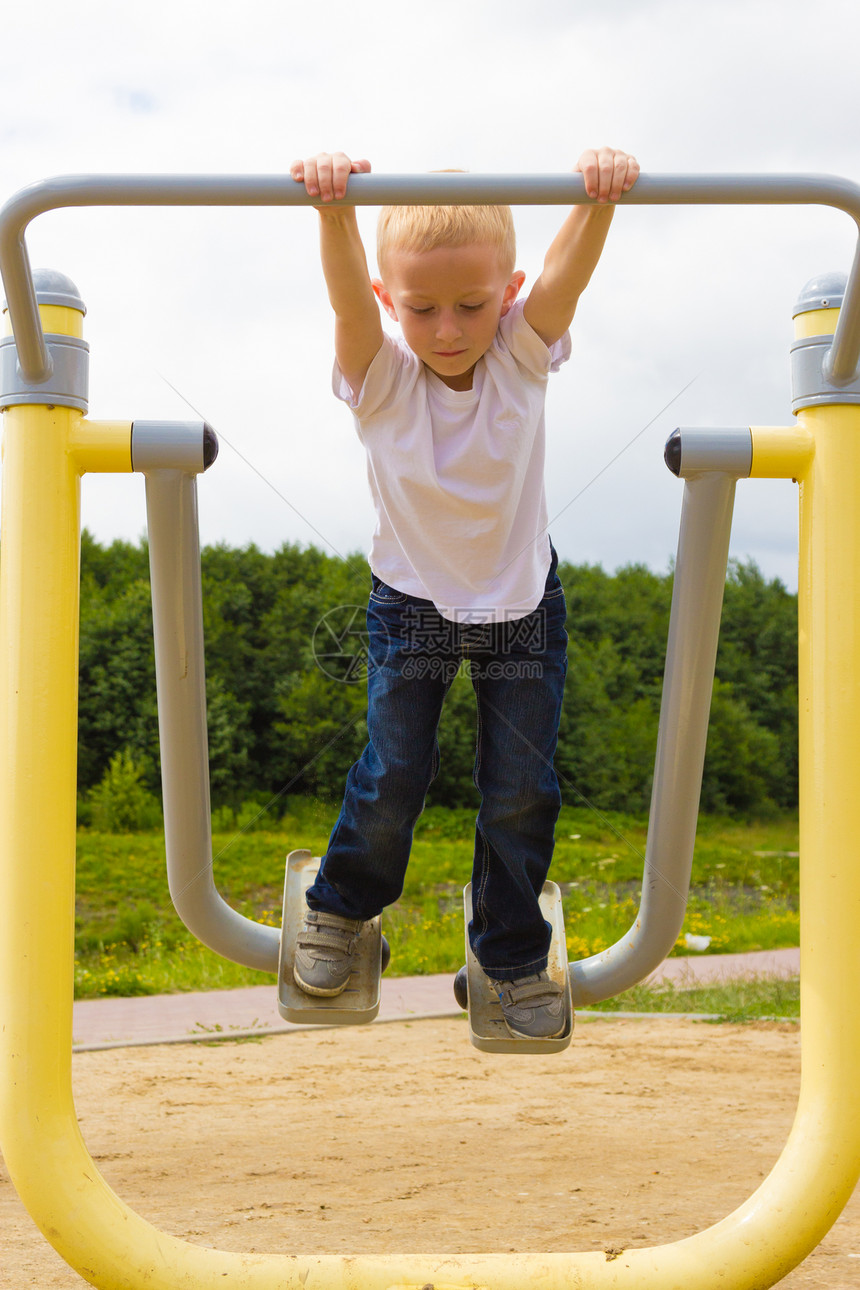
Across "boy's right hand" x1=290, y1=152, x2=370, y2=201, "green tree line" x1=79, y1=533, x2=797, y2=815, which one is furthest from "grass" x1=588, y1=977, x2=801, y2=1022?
"boy's right hand" x1=290, y1=152, x2=370, y2=201

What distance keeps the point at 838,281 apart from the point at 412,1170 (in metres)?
2.18

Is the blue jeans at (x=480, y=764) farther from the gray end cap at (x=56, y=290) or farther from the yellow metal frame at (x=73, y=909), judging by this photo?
the gray end cap at (x=56, y=290)

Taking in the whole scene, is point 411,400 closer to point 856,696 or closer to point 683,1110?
point 856,696

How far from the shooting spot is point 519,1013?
2.13 meters

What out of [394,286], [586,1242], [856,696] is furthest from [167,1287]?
[394,286]

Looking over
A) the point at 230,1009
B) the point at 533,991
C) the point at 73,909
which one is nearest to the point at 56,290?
the point at 73,909

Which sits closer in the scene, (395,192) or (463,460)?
(395,192)

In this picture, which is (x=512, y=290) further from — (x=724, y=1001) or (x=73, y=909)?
(x=724, y=1001)

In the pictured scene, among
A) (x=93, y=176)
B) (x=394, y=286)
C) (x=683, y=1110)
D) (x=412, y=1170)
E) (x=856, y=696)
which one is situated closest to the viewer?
(x=93, y=176)

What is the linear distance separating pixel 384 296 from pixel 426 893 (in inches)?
330

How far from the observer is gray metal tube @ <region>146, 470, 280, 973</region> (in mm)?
1849

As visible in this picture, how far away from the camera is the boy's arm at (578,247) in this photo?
1.62m

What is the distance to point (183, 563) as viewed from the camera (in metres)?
1.88

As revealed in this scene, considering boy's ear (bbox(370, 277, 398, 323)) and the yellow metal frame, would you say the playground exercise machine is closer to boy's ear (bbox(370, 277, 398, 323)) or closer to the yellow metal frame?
the yellow metal frame
